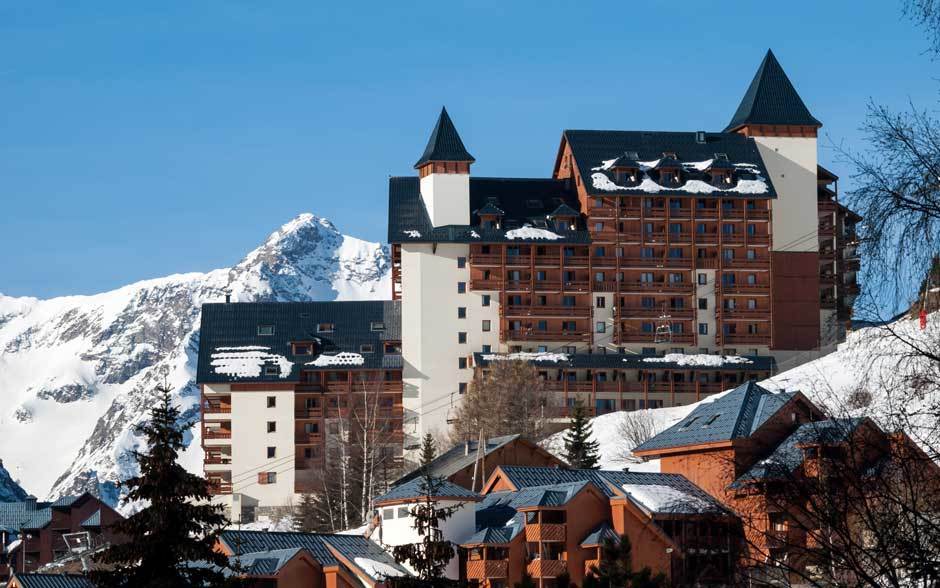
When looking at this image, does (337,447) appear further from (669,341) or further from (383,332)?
(669,341)

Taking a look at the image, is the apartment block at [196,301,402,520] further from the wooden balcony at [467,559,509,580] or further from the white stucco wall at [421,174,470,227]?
the wooden balcony at [467,559,509,580]

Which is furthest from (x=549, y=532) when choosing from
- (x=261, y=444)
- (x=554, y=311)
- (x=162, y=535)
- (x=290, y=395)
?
(x=290, y=395)

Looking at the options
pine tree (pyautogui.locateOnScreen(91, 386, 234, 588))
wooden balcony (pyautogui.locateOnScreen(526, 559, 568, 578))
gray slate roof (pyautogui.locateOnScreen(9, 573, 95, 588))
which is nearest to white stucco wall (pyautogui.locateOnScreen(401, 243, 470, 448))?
wooden balcony (pyautogui.locateOnScreen(526, 559, 568, 578))

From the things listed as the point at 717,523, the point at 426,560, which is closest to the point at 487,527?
the point at 426,560

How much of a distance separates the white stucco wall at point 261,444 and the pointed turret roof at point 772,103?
37.9 metres

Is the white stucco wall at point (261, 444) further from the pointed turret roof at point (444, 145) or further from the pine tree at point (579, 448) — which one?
the pine tree at point (579, 448)

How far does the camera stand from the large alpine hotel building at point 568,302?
371 feet

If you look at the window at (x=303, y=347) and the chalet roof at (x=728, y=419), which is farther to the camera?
the window at (x=303, y=347)

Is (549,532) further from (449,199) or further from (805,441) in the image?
(449,199)

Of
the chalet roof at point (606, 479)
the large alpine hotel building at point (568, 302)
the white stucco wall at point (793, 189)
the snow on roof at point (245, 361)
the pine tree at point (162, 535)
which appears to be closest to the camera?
the pine tree at point (162, 535)

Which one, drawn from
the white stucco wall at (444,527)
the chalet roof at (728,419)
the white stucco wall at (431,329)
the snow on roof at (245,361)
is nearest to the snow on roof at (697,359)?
the white stucco wall at (431,329)

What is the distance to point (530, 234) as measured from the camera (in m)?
116

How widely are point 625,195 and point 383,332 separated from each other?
1913 cm

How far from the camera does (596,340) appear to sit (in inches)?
4540
